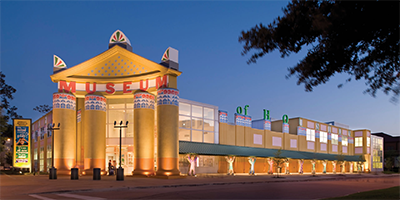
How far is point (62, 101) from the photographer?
117 feet

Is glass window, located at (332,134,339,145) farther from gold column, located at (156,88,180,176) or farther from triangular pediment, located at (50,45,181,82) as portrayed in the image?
triangular pediment, located at (50,45,181,82)

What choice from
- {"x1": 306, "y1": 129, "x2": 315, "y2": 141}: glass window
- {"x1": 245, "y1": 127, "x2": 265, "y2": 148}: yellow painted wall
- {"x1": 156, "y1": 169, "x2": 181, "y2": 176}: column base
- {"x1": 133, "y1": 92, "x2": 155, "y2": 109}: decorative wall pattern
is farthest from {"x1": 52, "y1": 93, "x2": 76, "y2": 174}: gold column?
{"x1": 306, "y1": 129, "x2": 315, "y2": 141}: glass window

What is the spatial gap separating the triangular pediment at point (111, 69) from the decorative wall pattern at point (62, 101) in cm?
220

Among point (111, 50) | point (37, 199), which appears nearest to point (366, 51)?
point (37, 199)

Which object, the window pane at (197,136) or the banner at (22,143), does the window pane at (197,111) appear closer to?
the window pane at (197,136)

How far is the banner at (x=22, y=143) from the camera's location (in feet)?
114

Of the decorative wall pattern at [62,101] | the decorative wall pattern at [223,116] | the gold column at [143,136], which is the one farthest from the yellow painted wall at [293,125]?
the decorative wall pattern at [62,101]

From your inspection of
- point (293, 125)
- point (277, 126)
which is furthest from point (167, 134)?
point (293, 125)

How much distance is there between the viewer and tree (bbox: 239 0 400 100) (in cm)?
861

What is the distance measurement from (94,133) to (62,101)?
4.76 metres

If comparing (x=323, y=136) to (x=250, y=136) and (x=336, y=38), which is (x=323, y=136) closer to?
(x=250, y=136)

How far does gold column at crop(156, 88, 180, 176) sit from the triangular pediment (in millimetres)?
4214

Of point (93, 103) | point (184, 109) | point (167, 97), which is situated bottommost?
point (184, 109)

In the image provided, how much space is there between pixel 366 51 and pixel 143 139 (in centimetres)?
2714
